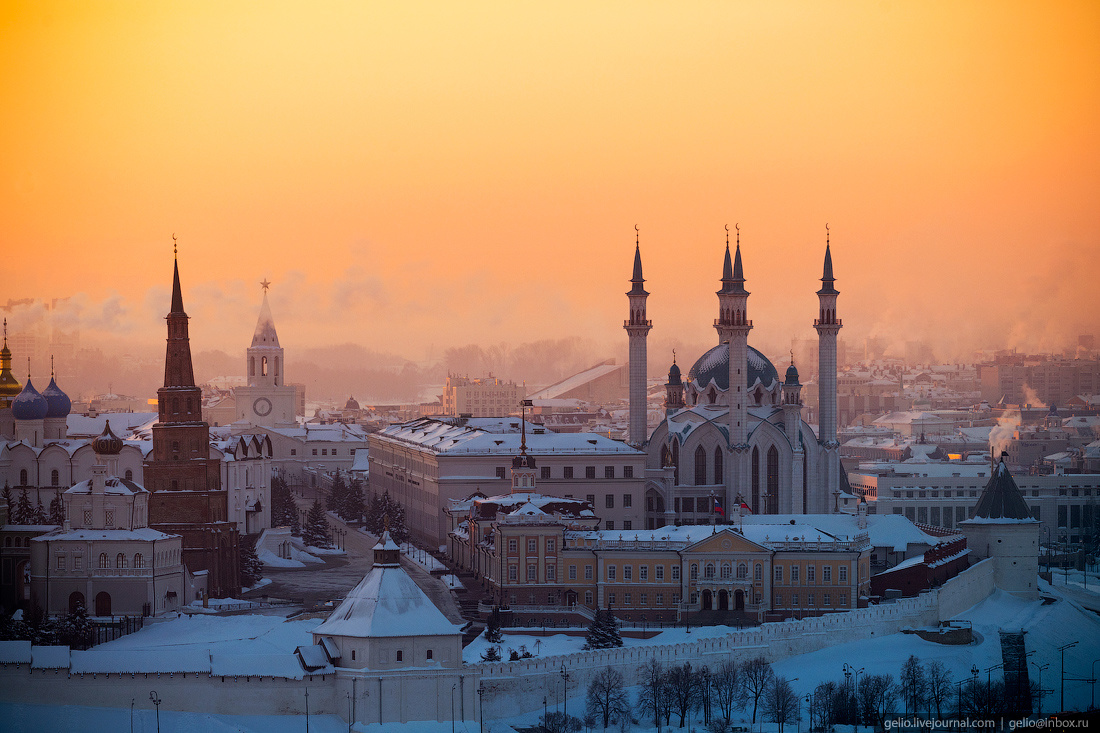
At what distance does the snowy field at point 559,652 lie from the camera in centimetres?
6700

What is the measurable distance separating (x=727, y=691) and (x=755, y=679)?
1.45 m

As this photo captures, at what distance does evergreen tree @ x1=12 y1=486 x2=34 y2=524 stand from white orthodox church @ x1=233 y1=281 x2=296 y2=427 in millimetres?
45301

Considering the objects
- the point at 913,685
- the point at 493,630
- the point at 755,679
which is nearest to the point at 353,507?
the point at 493,630

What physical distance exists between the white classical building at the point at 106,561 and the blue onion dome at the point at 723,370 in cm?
3507

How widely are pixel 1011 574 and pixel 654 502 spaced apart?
20.9 meters

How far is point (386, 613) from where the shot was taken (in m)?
69.2

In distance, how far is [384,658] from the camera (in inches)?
2680

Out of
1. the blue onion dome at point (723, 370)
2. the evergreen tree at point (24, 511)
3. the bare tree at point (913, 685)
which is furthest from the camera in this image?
the blue onion dome at point (723, 370)

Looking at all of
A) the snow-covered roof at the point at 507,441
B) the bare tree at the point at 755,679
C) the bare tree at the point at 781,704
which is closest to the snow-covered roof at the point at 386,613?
the bare tree at the point at 755,679

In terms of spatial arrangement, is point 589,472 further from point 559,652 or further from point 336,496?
point 559,652

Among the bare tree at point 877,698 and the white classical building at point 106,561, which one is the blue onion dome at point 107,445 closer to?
the white classical building at point 106,561

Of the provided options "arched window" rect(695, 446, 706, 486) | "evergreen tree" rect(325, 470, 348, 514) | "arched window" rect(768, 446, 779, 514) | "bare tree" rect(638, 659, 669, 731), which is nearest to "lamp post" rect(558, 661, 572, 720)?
"bare tree" rect(638, 659, 669, 731)

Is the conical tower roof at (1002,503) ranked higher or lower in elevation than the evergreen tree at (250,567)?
higher

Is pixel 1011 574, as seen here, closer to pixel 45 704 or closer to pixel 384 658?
pixel 384 658
